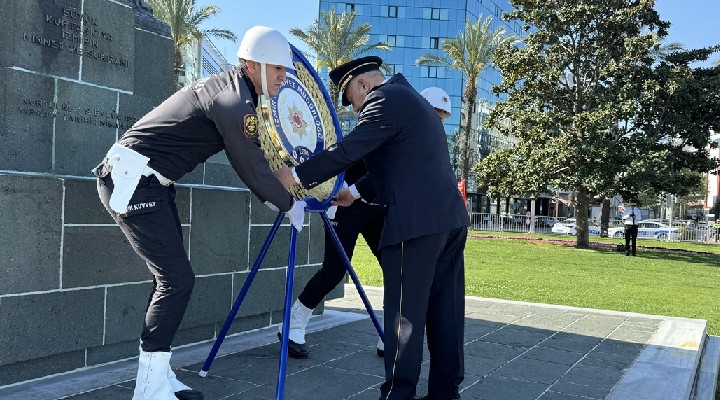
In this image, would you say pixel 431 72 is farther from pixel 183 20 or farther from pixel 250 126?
pixel 250 126

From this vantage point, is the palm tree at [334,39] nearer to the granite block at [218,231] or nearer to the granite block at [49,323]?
the granite block at [218,231]

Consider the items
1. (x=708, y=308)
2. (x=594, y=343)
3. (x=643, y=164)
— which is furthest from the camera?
(x=643, y=164)

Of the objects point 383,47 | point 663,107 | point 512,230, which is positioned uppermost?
point 383,47

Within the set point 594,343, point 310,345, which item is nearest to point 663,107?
point 594,343

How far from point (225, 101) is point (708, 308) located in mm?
9413

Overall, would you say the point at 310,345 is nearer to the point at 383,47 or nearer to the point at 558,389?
the point at 558,389

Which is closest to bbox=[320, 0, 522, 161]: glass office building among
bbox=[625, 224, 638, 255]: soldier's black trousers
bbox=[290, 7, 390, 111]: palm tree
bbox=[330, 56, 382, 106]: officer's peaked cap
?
bbox=[290, 7, 390, 111]: palm tree

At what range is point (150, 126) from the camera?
3604 mm

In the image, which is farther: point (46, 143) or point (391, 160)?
point (46, 143)

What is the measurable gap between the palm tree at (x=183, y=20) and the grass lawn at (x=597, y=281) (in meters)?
17.0

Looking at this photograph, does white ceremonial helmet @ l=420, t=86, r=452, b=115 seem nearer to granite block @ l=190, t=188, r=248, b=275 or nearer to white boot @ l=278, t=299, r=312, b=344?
granite block @ l=190, t=188, r=248, b=275

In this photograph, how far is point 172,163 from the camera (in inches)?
145

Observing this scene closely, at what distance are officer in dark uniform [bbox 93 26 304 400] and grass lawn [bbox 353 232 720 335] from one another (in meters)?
6.66

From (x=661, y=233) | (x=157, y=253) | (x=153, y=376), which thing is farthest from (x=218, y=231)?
(x=661, y=233)
